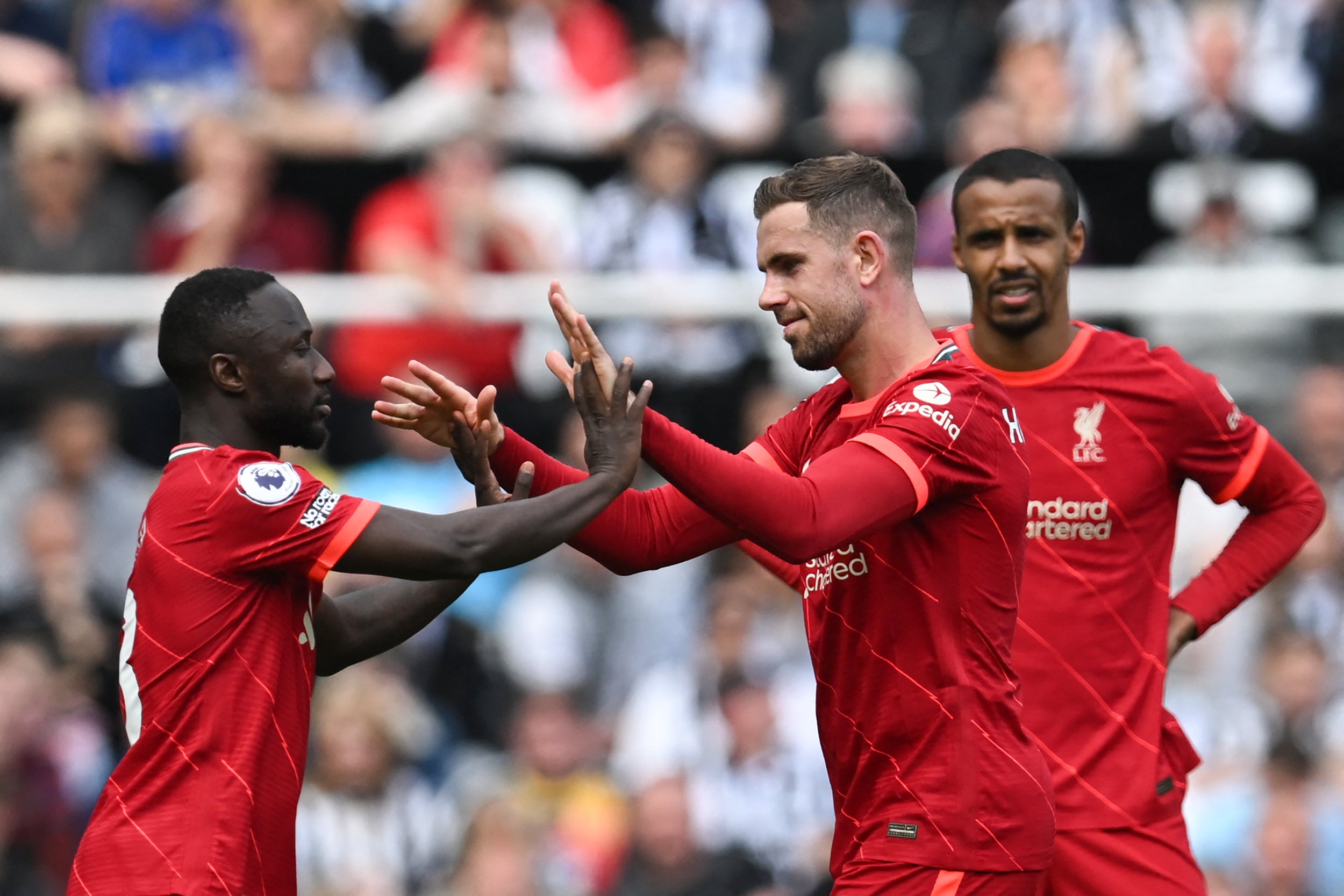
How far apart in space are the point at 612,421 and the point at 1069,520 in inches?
58.3

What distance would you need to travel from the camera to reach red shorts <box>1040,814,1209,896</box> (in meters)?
4.84

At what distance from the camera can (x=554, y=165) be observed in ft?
31.9

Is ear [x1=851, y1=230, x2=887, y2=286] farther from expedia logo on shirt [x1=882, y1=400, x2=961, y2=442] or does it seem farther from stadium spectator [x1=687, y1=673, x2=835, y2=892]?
stadium spectator [x1=687, y1=673, x2=835, y2=892]

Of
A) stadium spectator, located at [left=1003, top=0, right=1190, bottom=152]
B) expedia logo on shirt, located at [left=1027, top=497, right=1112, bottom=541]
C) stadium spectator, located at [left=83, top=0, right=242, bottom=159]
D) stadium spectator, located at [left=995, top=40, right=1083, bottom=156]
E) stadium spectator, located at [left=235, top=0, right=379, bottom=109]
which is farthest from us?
stadium spectator, located at [left=1003, top=0, right=1190, bottom=152]

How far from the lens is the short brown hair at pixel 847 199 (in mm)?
4496

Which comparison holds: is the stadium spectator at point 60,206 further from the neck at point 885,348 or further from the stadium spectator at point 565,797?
the neck at point 885,348

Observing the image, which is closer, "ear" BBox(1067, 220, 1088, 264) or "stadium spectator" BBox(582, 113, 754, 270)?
"ear" BBox(1067, 220, 1088, 264)

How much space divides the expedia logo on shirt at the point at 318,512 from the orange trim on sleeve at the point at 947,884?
1.60 m

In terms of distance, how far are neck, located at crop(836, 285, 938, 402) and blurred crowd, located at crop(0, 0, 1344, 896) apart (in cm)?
417

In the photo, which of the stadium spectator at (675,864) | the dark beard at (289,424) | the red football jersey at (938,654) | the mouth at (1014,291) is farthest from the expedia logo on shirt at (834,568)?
the stadium spectator at (675,864)

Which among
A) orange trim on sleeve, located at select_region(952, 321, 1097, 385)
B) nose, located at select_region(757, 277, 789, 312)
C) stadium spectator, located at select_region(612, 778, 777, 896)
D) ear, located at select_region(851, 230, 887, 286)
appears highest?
ear, located at select_region(851, 230, 887, 286)

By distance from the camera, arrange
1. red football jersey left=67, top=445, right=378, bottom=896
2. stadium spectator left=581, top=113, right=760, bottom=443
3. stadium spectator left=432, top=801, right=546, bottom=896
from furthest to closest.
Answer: stadium spectator left=581, top=113, right=760, bottom=443, stadium spectator left=432, top=801, right=546, bottom=896, red football jersey left=67, top=445, right=378, bottom=896

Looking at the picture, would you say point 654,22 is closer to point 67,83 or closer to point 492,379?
point 492,379

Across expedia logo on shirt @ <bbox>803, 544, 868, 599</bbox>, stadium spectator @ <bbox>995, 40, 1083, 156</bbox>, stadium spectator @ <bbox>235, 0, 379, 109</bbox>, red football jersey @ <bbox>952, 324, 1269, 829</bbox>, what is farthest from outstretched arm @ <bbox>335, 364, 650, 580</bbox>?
A: stadium spectator @ <bbox>995, 40, 1083, 156</bbox>
